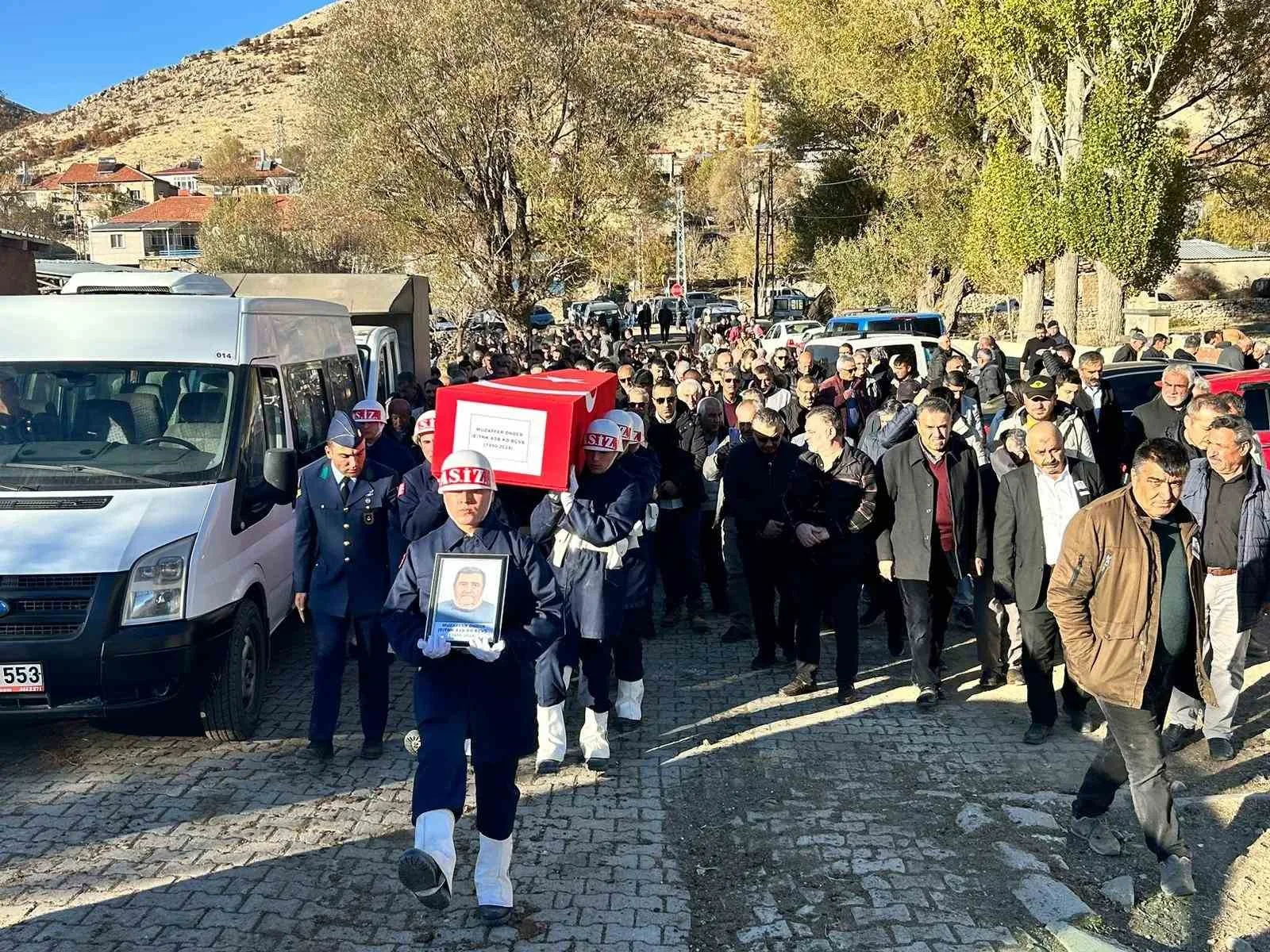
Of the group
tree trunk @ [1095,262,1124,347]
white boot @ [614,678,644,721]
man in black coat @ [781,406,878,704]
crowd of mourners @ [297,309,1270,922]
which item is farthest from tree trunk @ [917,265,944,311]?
white boot @ [614,678,644,721]

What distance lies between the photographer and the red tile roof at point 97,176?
102m

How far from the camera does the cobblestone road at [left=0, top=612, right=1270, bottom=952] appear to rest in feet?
15.4

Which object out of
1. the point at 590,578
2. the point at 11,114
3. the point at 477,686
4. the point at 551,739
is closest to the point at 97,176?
the point at 11,114

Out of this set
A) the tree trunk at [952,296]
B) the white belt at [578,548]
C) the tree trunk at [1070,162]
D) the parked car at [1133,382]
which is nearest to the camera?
the white belt at [578,548]

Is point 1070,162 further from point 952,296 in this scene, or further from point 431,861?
point 431,861

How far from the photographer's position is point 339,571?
6359 mm

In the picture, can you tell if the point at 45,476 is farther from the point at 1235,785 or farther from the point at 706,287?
the point at 706,287

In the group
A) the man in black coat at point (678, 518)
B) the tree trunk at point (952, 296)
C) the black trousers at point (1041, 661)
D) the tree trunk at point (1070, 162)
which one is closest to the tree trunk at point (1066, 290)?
the tree trunk at point (1070, 162)

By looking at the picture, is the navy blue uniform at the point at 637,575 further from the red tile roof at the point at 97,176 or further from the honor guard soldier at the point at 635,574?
the red tile roof at the point at 97,176

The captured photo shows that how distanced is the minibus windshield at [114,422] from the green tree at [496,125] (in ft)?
69.9

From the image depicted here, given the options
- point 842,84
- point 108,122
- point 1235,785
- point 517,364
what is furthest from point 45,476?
point 108,122

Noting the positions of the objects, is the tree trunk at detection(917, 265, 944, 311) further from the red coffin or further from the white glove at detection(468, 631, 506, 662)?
the white glove at detection(468, 631, 506, 662)

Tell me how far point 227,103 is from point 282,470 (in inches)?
5316

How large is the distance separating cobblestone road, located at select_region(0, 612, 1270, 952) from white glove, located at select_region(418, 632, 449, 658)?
126 centimetres
